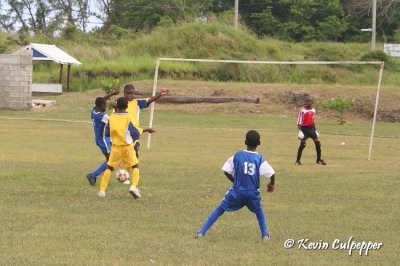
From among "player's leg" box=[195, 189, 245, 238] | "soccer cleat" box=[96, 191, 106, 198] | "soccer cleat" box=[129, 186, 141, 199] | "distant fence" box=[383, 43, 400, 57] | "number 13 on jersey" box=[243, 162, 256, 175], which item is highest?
"distant fence" box=[383, 43, 400, 57]

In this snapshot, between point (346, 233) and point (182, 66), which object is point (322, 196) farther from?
point (182, 66)

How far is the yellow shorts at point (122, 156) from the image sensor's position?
14.1 metres

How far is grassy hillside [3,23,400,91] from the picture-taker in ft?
177

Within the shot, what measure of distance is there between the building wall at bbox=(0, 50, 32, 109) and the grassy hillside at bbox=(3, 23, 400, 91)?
10279mm

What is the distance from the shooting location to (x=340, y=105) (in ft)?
137

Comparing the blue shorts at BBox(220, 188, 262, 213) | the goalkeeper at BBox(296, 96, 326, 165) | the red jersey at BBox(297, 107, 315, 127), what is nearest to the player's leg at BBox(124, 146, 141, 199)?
the blue shorts at BBox(220, 188, 262, 213)

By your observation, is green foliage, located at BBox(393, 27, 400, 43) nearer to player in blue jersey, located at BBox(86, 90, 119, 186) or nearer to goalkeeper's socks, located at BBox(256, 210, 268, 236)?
player in blue jersey, located at BBox(86, 90, 119, 186)

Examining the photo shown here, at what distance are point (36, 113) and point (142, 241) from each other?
105 ft

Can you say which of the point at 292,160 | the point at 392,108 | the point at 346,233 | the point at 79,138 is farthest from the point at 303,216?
the point at 392,108

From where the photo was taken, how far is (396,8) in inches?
2992

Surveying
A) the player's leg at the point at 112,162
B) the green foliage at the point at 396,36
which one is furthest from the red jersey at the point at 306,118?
the green foliage at the point at 396,36

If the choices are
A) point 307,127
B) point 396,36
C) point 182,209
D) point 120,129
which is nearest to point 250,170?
point 182,209

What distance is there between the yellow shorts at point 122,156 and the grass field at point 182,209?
0.57m

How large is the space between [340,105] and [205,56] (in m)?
16.7
